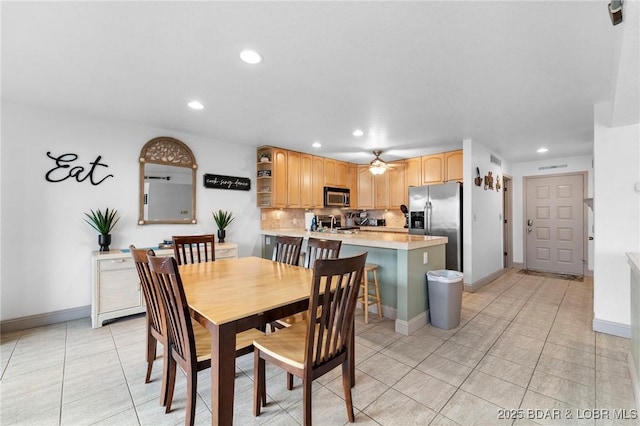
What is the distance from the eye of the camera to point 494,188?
509 centimetres

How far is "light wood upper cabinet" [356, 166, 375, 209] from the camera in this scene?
607 cm

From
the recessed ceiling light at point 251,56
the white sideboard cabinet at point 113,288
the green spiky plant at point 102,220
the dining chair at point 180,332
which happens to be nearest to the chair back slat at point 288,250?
the dining chair at point 180,332

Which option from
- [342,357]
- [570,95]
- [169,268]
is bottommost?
[342,357]

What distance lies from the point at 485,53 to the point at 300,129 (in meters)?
2.29

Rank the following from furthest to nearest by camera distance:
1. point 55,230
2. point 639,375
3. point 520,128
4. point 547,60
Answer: point 520,128, point 55,230, point 547,60, point 639,375

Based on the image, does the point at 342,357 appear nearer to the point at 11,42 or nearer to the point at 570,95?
the point at 11,42

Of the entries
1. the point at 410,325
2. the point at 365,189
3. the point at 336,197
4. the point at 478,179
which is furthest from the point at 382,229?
the point at 410,325

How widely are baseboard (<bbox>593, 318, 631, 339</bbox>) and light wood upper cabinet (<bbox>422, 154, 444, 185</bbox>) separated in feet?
9.06

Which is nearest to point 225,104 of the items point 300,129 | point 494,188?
point 300,129

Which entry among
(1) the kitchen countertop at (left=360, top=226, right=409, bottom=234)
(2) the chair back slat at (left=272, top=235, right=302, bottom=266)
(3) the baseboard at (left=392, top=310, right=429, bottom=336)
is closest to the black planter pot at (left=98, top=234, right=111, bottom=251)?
(2) the chair back slat at (left=272, top=235, right=302, bottom=266)

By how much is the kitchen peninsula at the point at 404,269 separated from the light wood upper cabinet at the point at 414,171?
2202 mm

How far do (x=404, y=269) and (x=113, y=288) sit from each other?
311 cm

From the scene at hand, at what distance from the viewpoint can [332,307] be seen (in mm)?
1433

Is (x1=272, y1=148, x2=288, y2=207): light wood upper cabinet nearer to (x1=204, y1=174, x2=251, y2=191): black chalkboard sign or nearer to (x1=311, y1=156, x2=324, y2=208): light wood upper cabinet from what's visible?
(x1=204, y1=174, x2=251, y2=191): black chalkboard sign
